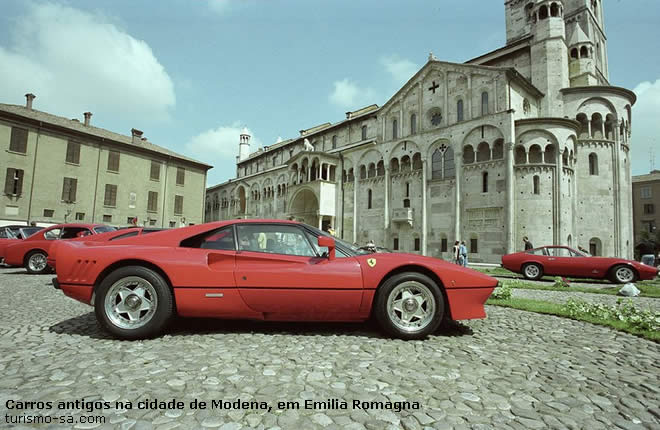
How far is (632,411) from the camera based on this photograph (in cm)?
213

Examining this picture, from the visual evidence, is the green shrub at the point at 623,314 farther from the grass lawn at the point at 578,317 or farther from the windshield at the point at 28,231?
the windshield at the point at 28,231

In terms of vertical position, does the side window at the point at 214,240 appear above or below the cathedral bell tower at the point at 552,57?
below

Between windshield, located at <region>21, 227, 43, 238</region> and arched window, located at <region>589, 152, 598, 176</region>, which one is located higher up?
arched window, located at <region>589, 152, 598, 176</region>

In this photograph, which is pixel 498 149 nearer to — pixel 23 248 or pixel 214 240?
pixel 214 240

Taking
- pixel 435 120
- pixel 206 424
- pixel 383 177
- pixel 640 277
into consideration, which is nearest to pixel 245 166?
pixel 383 177

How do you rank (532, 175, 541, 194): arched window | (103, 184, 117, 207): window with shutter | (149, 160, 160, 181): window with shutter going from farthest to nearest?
(149, 160, 160, 181): window with shutter, (103, 184, 117, 207): window with shutter, (532, 175, 541, 194): arched window

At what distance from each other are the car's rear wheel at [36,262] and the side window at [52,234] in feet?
1.74

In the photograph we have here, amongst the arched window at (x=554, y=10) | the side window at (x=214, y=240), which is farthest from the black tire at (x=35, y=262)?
the arched window at (x=554, y=10)

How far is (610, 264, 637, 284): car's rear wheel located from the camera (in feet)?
35.9

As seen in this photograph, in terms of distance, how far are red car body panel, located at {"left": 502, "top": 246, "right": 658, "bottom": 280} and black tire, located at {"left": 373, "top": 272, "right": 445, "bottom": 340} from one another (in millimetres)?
11043

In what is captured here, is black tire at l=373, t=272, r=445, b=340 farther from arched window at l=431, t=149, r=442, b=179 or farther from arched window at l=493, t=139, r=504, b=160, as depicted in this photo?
arched window at l=431, t=149, r=442, b=179

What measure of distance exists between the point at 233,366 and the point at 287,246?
5.00 ft

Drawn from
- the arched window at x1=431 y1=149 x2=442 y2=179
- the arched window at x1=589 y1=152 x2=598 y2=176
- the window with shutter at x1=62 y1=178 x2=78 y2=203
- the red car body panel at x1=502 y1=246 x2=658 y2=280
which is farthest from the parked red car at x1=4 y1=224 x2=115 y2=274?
the arched window at x1=589 y1=152 x2=598 y2=176

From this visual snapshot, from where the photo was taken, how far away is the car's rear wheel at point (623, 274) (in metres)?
10.9
